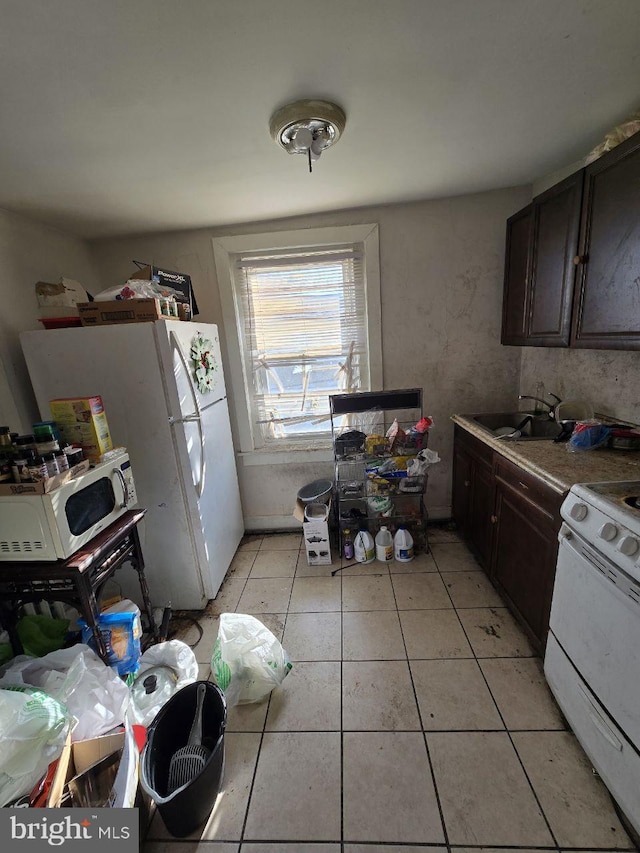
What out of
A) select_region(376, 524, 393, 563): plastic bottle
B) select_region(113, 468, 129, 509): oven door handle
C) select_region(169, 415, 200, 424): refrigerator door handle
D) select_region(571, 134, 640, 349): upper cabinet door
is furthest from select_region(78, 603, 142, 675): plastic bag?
select_region(571, 134, 640, 349): upper cabinet door

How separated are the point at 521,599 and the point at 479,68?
209 cm

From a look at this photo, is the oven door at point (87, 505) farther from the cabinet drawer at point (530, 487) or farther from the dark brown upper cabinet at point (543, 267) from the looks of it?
the dark brown upper cabinet at point (543, 267)

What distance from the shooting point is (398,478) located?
7.17 ft

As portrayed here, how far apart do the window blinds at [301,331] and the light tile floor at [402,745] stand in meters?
1.35

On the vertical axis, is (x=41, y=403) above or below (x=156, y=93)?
below

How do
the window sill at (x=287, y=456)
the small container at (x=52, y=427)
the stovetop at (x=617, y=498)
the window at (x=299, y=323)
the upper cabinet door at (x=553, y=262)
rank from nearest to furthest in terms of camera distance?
the stovetop at (x=617, y=498)
the small container at (x=52, y=427)
the upper cabinet door at (x=553, y=262)
the window at (x=299, y=323)
the window sill at (x=287, y=456)

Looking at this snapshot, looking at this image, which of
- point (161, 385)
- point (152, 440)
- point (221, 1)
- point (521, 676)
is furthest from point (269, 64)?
point (521, 676)

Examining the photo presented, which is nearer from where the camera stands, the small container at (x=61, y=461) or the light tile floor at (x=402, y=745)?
the light tile floor at (x=402, y=745)

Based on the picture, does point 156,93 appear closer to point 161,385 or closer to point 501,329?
point 161,385

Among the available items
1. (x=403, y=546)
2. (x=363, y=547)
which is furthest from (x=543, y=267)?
(x=363, y=547)

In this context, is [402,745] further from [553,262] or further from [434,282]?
[434,282]

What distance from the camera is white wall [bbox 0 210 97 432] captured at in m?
1.67

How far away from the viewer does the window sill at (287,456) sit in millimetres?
2561

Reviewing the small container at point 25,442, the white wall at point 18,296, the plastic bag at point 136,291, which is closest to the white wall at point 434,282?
the white wall at point 18,296
